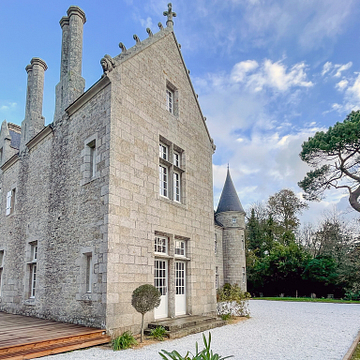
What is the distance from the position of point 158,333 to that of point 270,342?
2.47m

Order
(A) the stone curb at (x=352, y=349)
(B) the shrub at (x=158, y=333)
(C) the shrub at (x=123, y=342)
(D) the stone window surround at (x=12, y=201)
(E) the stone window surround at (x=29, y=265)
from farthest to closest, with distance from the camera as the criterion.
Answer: (D) the stone window surround at (x=12, y=201) < (E) the stone window surround at (x=29, y=265) < (B) the shrub at (x=158, y=333) < (C) the shrub at (x=123, y=342) < (A) the stone curb at (x=352, y=349)

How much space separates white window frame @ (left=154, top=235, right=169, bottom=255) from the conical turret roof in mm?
16395

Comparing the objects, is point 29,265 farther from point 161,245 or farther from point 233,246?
point 233,246

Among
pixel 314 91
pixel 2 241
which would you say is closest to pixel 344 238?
pixel 314 91

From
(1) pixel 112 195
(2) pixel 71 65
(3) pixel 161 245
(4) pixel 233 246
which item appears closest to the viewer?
(1) pixel 112 195

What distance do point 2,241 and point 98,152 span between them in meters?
7.49

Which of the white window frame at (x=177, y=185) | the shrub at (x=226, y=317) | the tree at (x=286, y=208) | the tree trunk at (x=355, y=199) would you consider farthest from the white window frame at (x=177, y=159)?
the tree at (x=286, y=208)

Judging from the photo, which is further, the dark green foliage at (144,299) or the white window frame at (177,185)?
the white window frame at (177,185)

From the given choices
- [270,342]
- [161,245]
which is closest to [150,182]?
[161,245]

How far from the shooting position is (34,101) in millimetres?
12195

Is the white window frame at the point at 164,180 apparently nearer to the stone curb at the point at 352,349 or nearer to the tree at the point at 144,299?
the tree at the point at 144,299

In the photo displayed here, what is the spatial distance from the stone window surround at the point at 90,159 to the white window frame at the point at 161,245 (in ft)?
7.97

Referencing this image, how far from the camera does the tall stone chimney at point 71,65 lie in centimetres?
967

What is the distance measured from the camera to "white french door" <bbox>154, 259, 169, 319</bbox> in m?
8.70
